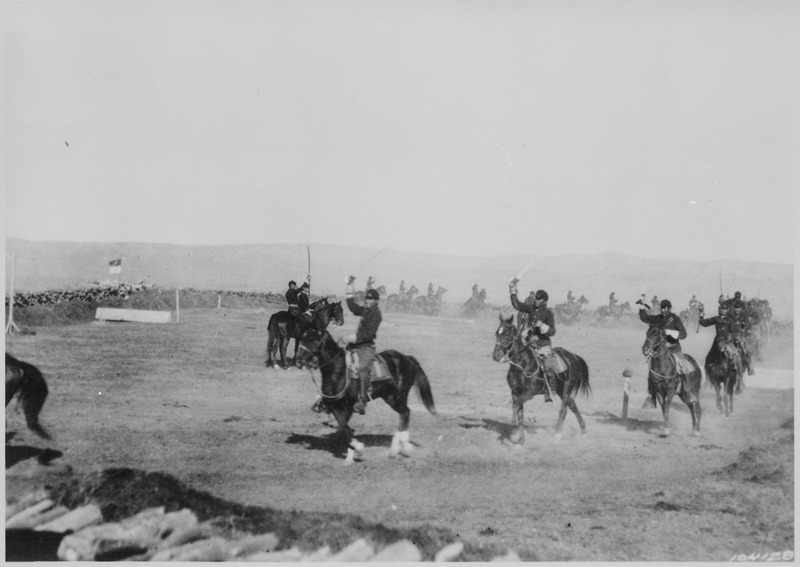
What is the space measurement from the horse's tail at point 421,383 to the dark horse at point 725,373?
278cm

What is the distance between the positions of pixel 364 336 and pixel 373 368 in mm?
312

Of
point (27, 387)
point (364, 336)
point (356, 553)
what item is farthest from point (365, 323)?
point (27, 387)

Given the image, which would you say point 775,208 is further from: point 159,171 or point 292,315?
point 159,171

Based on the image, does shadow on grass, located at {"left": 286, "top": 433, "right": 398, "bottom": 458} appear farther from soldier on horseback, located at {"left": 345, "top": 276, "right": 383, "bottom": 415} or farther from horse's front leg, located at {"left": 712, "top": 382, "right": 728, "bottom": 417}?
horse's front leg, located at {"left": 712, "top": 382, "right": 728, "bottom": 417}

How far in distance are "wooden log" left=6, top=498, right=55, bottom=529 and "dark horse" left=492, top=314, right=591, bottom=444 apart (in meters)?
4.33

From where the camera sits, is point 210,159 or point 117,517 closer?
point 117,517

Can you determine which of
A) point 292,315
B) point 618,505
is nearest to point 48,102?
point 292,315

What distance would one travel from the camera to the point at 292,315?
291 inches

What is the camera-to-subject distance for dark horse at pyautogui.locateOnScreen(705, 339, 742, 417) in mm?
7496

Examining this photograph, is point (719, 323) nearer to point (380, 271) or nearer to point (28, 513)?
point (380, 271)

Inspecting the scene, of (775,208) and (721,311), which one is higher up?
(775,208)

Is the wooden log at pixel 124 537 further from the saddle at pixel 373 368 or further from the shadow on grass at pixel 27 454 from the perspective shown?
the saddle at pixel 373 368

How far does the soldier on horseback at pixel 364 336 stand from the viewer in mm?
6992

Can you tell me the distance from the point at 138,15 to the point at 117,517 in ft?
15.3
